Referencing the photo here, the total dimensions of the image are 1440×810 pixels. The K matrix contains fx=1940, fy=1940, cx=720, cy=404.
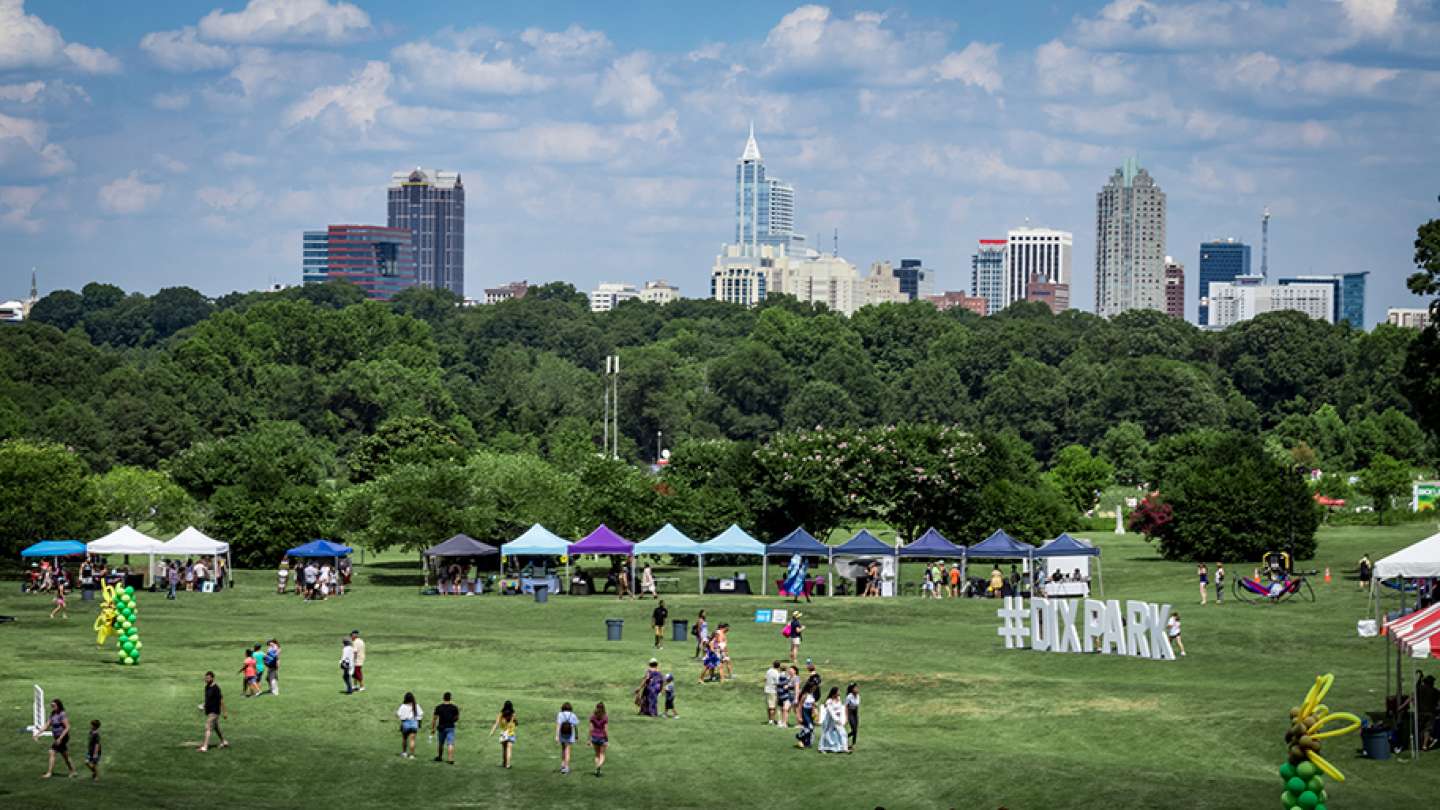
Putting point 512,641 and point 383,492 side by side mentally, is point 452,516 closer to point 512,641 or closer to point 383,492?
point 383,492

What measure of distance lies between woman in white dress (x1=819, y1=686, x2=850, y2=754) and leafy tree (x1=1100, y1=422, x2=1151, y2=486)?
11872 cm

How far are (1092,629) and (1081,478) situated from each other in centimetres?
8270

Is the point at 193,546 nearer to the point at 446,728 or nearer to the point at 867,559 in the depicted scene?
the point at 867,559

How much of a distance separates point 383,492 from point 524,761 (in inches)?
1705

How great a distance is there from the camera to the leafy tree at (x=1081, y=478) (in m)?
128

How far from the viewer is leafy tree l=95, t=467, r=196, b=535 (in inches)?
3607

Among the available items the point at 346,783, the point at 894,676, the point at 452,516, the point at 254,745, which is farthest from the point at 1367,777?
the point at 452,516

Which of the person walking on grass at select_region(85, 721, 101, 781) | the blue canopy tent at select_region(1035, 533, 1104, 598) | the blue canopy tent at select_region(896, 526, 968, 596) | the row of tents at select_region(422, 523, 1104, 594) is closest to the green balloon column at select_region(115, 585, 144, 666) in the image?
the person walking on grass at select_region(85, 721, 101, 781)

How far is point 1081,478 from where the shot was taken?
5207 inches

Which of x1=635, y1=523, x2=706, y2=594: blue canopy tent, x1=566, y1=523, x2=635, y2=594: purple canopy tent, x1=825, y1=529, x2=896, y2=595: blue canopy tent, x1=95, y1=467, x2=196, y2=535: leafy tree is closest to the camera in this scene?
x1=825, y1=529, x2=896, y2=595: blue canopy tent

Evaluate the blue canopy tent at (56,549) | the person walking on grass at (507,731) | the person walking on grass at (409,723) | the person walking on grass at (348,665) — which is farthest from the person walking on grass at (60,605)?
the person walking on grass at (507,731)

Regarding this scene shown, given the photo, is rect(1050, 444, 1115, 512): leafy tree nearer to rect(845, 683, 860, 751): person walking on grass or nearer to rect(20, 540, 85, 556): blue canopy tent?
rect(20, 540, 85, 556): blue canopy tent

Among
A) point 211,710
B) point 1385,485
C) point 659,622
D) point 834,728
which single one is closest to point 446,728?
point 211,710

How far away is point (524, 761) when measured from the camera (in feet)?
123
